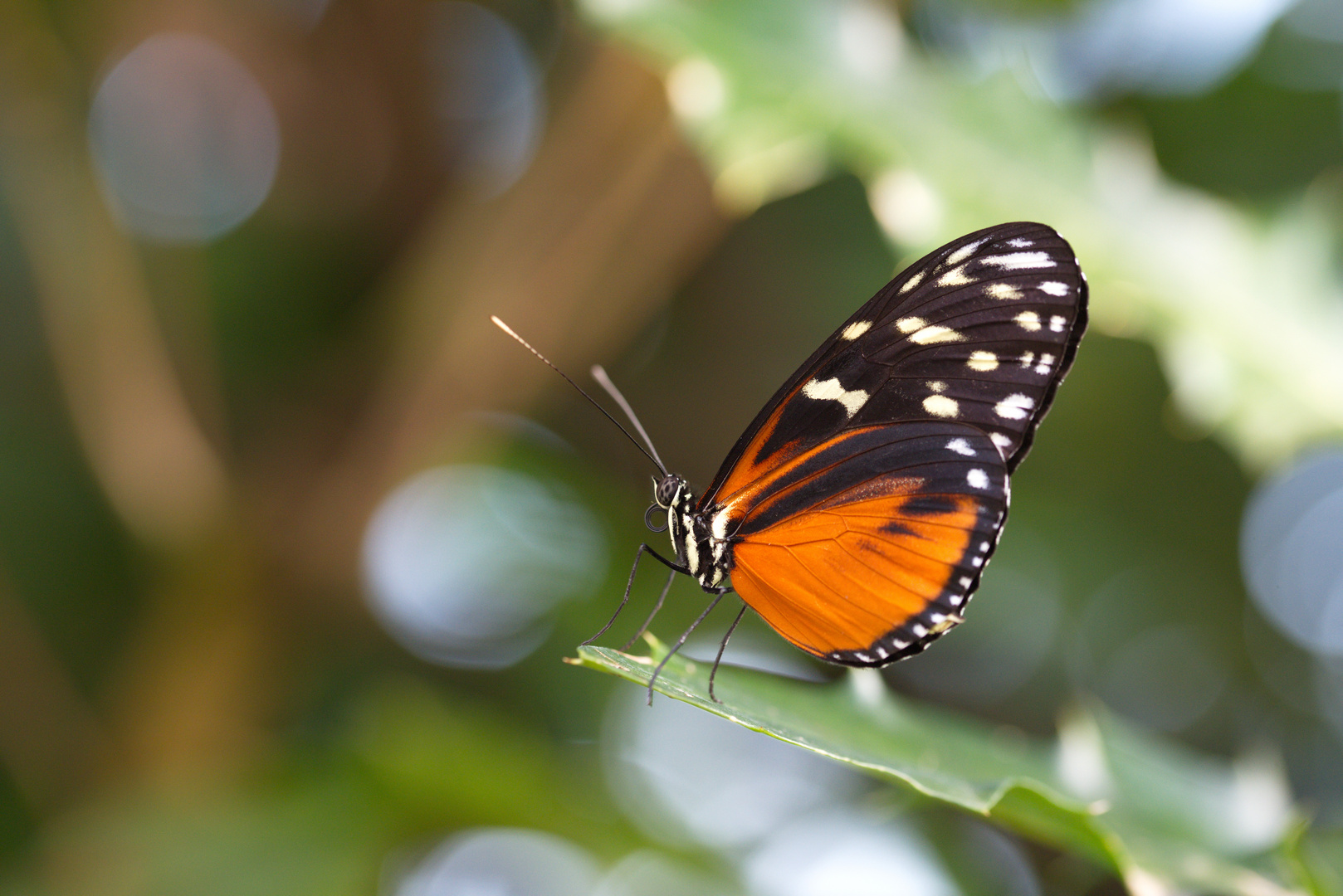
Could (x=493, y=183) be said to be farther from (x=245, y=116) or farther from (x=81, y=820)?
(x=81, y=820)

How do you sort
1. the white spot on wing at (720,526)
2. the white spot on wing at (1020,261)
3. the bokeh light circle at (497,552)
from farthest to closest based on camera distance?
1. the bokeh light circle at (497,552)
2. the white spot on wing at (720,526)
3. the white spot on wing at (1020,261)

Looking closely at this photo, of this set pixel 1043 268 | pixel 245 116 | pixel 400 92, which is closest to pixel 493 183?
pixel 400 92

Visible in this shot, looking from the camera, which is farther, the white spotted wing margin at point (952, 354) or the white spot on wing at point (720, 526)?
the white spot on wing at point (720, 526)

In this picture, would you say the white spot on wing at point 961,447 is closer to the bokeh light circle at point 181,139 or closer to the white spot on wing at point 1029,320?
the white spot on wing at point 1029,320

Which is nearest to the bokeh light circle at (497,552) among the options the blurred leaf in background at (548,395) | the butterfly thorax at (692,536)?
the blurred leaf in background at (548,395)

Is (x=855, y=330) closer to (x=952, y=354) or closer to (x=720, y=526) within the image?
(x=952, y=354)

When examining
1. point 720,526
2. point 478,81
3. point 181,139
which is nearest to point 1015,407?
point 720,526
